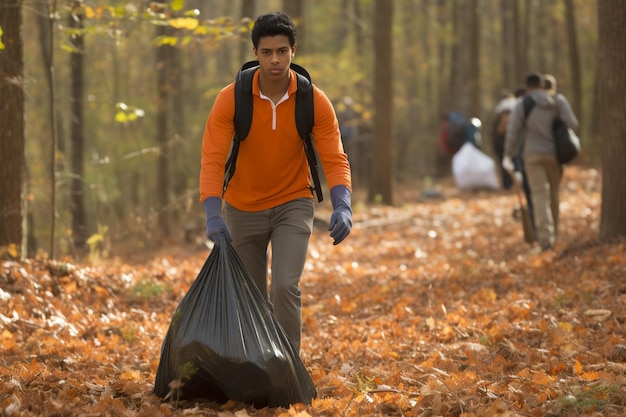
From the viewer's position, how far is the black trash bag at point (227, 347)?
4289 millimetres

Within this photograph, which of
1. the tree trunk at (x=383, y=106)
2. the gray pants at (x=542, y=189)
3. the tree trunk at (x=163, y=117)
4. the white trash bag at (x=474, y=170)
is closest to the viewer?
the gray pants at (x=542, y=189)

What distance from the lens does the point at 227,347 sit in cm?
427

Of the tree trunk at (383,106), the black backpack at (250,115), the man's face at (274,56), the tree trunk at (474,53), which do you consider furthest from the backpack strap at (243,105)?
the tree trunk at (474,53)

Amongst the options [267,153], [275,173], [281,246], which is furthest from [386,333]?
[267,153]

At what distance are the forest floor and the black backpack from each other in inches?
52.1

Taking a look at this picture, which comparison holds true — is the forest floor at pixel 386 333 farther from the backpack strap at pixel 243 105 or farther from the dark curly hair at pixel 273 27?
the dark curly hair at pixel 273 27

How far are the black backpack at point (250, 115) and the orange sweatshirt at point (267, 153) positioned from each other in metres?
0.03

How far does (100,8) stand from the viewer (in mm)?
8273

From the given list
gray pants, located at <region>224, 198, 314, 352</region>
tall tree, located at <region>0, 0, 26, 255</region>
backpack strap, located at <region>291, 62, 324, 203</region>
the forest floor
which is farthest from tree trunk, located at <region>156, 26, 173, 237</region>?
backpack strap, located at <region>291, 62, 324, 203</region>

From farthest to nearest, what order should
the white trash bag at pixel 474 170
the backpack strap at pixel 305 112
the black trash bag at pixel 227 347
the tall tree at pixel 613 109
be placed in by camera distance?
1. the white trash bag at pixel 474 170
2. the tall tree at pixel 613 109
3. the backpack strap at pixel 305 112
4. the black trash bag at pixel 227 347

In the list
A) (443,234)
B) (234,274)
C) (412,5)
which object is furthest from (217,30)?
(412,5)

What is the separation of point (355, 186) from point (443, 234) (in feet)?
40.6

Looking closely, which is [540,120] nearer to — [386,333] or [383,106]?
[386,333]

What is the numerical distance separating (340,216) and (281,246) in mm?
455
